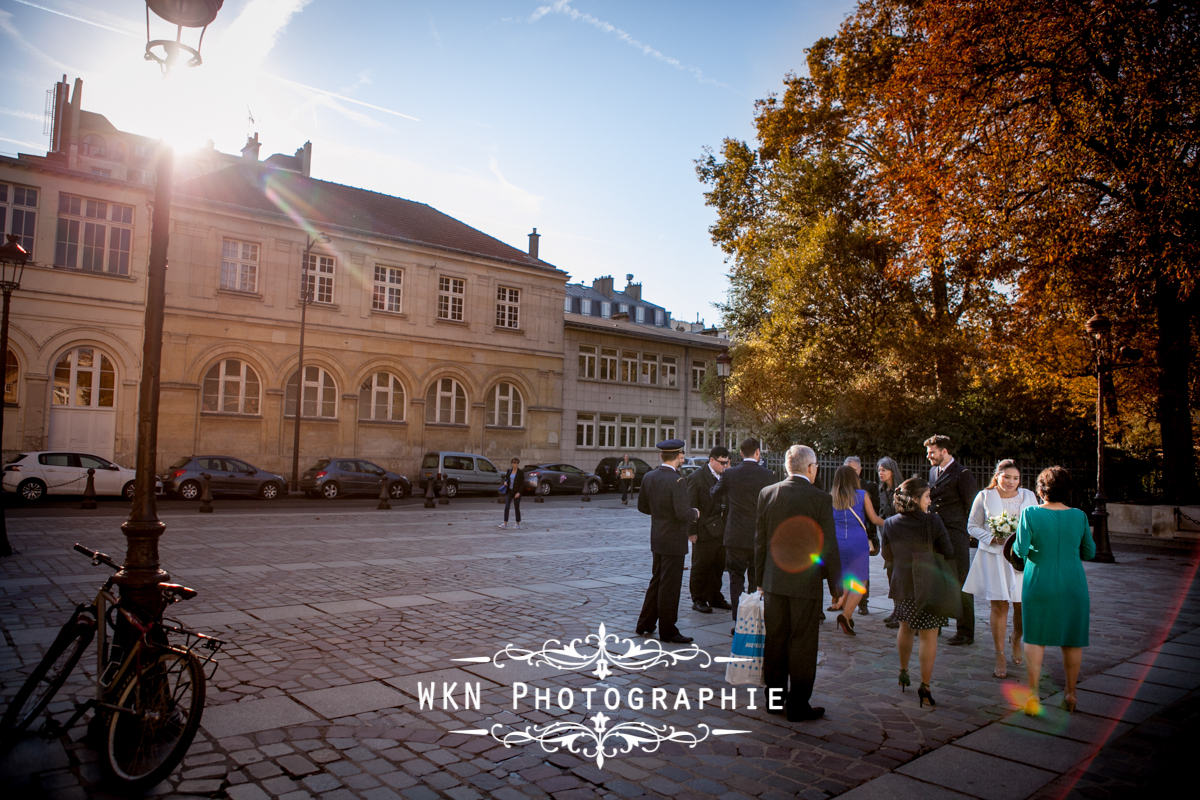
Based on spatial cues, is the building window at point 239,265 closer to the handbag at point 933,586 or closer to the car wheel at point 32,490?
the car wheel at point 32,490

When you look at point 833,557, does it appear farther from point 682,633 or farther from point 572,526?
point 572,526

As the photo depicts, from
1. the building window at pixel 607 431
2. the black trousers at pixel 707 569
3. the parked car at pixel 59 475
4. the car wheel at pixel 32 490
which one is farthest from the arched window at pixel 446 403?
the black trousers at pixel 707 569

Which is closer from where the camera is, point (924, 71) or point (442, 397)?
point (924, 71)

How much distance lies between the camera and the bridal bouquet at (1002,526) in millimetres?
6670

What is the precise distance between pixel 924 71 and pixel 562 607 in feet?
52.1

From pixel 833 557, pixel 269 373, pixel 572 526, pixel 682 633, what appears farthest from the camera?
pixel 269 373

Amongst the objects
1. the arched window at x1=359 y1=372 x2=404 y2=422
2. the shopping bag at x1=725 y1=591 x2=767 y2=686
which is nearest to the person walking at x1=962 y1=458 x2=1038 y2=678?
the shopping bag at x1=725 y1=591 x2=767 y2=686

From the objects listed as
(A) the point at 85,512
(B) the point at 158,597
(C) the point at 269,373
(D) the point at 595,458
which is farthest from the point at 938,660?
(D) the point at 595,458

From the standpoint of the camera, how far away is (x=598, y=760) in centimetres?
451

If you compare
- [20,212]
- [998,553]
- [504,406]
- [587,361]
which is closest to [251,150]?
[20,212]

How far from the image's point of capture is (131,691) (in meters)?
4.02

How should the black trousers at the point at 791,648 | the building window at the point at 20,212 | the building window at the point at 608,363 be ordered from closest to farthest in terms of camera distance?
the black trousers at the point at 791,648 < the building window at the point at 20,212 < the building window at the point at 608,363

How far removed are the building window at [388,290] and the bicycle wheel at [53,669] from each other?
30154mm

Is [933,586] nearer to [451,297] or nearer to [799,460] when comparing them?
[799,460]
